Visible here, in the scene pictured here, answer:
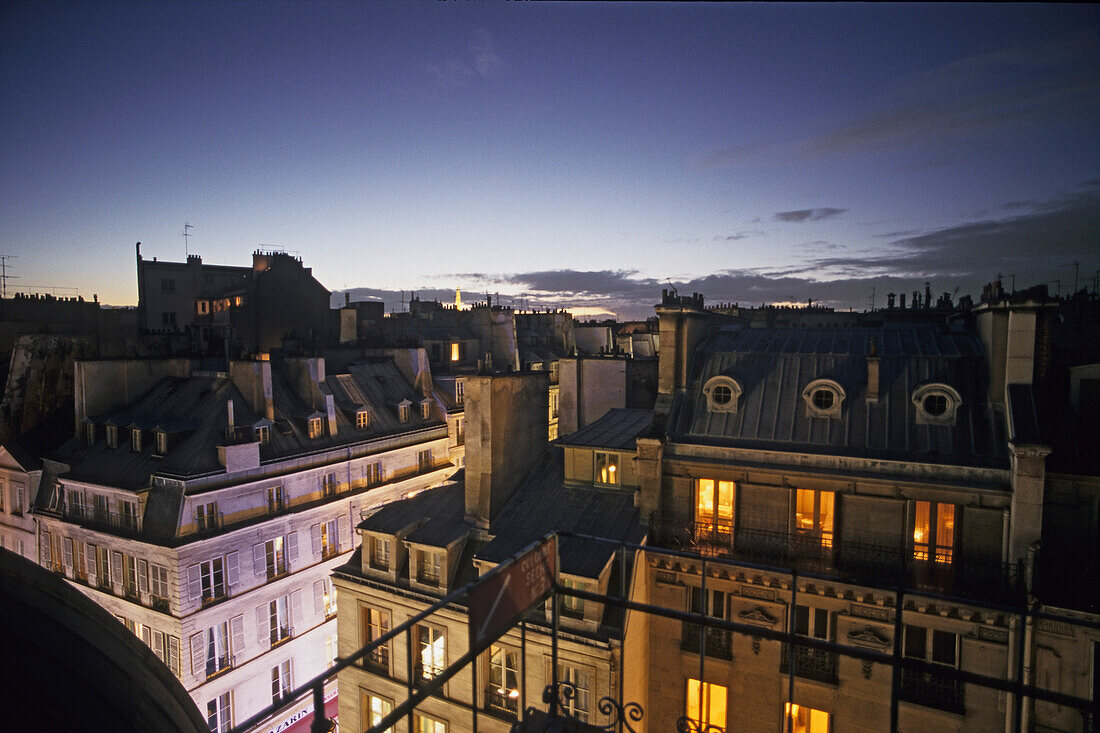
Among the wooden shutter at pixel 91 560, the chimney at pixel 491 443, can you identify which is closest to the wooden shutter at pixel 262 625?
the wooden shutter at pixel 91 560

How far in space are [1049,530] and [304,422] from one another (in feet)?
112

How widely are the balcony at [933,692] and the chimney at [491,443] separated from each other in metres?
15.1

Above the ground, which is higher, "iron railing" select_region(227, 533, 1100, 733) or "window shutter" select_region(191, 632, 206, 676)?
"iron railing" select_region(227, 533, 1100, 733)

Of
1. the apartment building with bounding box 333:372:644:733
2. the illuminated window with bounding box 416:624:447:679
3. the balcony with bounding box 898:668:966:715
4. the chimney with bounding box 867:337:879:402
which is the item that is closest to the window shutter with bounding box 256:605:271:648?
the apartment building with bounding box 333:372:644:733

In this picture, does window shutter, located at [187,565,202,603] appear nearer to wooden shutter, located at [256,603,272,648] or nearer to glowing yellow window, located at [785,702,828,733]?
wooden shutter, located at [256,603,272,648]

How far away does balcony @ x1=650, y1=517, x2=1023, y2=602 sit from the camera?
56.5 feet

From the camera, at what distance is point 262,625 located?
2880 cm

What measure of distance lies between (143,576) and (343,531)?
31.8 ft

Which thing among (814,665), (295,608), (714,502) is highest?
(714,502)

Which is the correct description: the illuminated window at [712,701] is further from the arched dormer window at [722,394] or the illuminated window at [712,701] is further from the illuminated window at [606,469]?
the arched dormer window at [722,394]

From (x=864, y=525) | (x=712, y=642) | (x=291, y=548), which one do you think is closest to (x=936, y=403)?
(x=864, y=525)

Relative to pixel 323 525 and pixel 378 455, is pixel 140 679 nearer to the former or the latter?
pixel 323 525

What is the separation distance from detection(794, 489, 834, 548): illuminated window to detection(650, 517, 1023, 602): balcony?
20cm

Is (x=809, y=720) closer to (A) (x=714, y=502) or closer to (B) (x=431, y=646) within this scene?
(A) (x=714, y=502)
